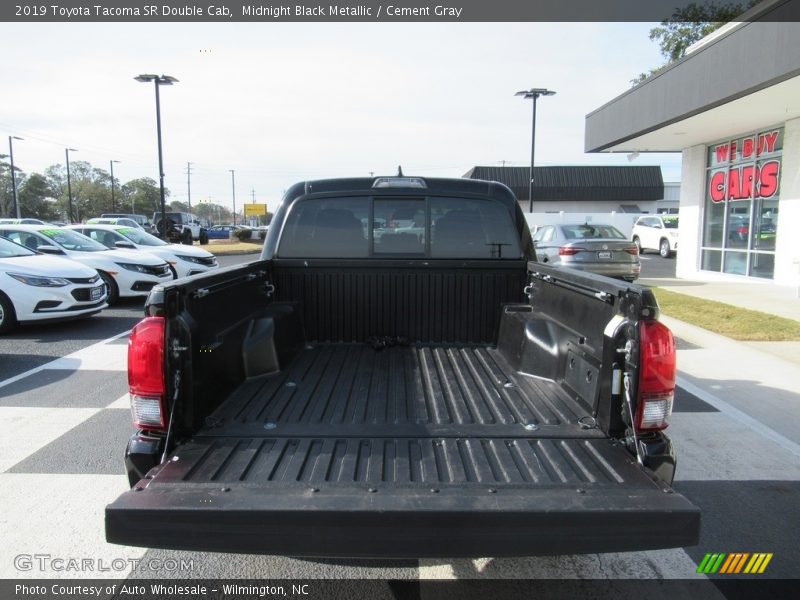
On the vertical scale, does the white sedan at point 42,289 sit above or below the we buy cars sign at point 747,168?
below

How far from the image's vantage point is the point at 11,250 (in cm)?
934

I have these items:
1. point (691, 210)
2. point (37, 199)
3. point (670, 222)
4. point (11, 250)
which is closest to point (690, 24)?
point (670, 222)

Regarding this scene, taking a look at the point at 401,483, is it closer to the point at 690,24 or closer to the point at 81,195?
the point at 690,24

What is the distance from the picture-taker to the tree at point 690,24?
24141 millimetres

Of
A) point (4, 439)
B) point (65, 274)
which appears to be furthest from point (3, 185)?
point (4, 439)

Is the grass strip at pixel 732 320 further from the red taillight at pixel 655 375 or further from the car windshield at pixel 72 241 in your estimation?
the car windshield at pixel 72 241

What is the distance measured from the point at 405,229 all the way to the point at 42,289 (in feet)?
22.8

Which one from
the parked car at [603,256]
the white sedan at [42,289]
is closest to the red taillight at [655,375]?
the white sedan at [42,289]

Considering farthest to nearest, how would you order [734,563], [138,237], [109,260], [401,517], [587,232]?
[138,237] → [587,232] → [109,260] → [734,563] → [401,517]

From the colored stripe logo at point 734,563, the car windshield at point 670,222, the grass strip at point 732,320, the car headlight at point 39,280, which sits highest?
the car windshield at point 670,222

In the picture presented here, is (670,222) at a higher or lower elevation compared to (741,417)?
higher

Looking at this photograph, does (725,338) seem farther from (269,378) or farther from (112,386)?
(112,386)

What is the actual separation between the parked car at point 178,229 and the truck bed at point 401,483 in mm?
21722

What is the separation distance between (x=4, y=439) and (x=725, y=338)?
9.07m
